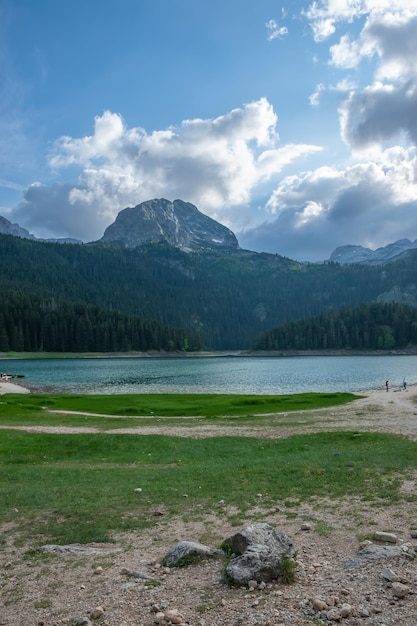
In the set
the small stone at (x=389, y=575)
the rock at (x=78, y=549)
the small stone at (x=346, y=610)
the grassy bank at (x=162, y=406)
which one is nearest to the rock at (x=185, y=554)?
the rock at (x=78, y=549)

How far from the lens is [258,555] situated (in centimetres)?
1032

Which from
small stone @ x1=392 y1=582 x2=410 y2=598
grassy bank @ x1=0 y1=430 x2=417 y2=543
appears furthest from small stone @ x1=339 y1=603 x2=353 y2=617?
grassy bank @ x1=0 y1=430 x2=417 y2=543

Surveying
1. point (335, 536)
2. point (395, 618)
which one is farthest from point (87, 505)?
point (395, 618)

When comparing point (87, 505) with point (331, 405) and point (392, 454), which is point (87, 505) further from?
point (331, 405)

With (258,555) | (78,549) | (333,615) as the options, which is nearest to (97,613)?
(258,555)

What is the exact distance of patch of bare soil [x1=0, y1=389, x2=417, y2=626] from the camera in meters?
8.83

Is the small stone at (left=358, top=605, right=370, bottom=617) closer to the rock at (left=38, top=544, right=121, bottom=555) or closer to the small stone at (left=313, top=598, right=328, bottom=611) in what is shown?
the small stone at (left=313, top=598, right=328, bottom=611)

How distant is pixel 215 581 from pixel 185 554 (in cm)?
139

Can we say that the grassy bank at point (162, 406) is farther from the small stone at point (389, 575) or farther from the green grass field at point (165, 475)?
the small stone at point (389, 575)

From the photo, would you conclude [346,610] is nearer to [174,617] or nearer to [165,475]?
[174,617]

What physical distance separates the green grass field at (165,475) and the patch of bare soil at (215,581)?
1365 millimetres

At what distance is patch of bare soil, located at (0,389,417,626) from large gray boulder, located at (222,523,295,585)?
277mm

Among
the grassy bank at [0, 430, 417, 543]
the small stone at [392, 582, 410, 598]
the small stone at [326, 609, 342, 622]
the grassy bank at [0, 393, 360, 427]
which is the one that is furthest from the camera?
the grassy bank at [0, 393, 360, 427]

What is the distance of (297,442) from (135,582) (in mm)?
23399
